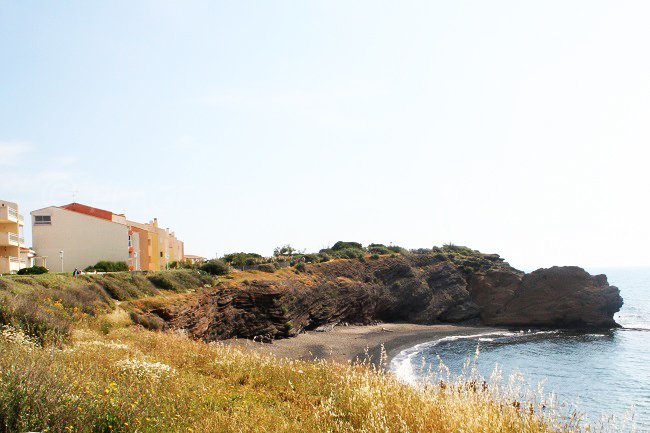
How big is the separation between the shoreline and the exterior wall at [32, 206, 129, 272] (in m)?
18.4

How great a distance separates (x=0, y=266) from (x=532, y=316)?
5463 cm

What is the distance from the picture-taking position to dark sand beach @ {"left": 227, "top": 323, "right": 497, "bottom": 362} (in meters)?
35.2

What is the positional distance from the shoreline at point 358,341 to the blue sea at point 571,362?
6.24ft

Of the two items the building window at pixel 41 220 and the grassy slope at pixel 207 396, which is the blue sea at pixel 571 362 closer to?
the grassy slope at pixel 207 396

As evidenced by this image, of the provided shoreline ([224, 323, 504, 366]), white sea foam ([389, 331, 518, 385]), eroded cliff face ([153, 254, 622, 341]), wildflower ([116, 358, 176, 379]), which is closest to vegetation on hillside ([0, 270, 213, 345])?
wildflower ([116, 358, 176, 379])

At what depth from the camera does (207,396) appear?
22.7 ft

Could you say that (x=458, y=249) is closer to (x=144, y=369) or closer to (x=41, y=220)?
(x=41, y=220)

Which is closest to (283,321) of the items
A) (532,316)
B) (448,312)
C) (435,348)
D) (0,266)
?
(435,348)

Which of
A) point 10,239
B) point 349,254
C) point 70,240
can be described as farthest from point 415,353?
point 10,239

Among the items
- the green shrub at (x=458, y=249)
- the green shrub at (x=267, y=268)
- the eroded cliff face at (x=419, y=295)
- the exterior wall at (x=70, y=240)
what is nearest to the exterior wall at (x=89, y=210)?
the exterior wall at (x=70, y=240)

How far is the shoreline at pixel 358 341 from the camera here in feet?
115

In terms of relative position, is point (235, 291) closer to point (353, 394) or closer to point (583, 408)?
point (583, 408)

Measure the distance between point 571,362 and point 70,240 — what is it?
140ft

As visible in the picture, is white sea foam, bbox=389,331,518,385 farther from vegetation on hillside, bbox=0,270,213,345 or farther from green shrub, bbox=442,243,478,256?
green shrub, bbox=442,243,478,256
